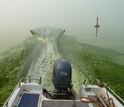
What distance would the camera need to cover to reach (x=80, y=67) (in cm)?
641

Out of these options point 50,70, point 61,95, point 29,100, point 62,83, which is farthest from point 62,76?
point 50,70

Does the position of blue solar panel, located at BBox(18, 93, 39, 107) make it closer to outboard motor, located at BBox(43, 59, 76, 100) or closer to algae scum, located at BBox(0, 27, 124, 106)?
outboard motor, located at BBox(43, 59, 76, 100)

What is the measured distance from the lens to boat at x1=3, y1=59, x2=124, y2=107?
2199 millimetres

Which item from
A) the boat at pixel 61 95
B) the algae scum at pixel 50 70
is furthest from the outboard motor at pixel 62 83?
the algae scum at pixel 50 70

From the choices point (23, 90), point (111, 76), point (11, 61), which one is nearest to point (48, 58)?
point (11, 61)

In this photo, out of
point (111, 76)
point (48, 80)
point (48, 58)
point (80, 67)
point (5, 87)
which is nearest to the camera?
point (5, 87)

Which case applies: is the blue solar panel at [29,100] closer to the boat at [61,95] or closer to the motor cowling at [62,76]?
the boat at [61,95]

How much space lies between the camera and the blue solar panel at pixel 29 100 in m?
2.19

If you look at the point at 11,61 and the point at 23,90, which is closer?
the point at 23,90

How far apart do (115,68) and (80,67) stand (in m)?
2.01

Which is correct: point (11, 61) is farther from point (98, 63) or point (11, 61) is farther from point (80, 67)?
point (98, 63)

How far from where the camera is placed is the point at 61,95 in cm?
277

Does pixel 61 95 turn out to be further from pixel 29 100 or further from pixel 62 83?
pixel 29 100

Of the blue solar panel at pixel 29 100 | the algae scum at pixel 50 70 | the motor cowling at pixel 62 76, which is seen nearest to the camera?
the blue solar panel at pixel 29 100
